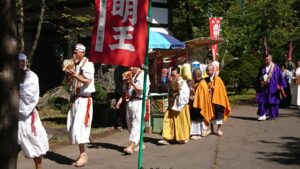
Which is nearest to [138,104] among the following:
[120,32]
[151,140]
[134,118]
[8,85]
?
[134,118]

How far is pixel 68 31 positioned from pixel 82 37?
0.55m

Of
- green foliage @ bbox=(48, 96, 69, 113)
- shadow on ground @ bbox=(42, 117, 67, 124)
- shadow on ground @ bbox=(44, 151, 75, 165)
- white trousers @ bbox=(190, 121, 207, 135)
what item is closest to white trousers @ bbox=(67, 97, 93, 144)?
shadow on ground @ bbox=(44, 151, 75, 165)

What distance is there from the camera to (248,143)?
9.69 m

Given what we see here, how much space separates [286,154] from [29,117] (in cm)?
456

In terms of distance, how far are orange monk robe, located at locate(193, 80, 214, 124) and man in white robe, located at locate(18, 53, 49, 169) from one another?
14.7 ft

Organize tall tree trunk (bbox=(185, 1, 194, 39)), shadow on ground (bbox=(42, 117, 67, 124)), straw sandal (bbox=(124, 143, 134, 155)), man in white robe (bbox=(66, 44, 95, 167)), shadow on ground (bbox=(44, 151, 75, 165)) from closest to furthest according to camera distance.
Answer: man in white robe (bbox=(66, 44, 95, 167))
shadow on ground (bbox=(44, 151, 75, 165))
straw sandal (bbox=(124, 143, 134, 155))
shadow on ground (bbox=(42, 117, 67, 124))
tall tree trunk (bbox=(185, 1, 194, 39))

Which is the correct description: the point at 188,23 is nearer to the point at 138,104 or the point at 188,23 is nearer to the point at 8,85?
the point at 138,104

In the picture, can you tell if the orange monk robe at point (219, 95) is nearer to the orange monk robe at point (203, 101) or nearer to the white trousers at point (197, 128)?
the orange monk robe at point (203, 101)

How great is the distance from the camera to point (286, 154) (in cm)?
861

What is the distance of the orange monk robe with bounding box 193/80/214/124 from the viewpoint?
10508mm

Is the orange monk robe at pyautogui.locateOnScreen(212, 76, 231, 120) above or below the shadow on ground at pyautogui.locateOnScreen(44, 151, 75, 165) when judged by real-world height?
above

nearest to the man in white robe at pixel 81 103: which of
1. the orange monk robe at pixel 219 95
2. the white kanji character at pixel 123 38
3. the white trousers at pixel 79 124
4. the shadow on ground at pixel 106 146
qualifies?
the white trousers at pixel 79 124

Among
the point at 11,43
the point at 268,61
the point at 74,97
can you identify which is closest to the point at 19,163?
the point at 74,97

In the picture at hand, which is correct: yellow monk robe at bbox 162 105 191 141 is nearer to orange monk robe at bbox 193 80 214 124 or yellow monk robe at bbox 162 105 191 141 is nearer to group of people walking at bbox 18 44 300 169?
group of people walking at bbox 18 44 300 169
